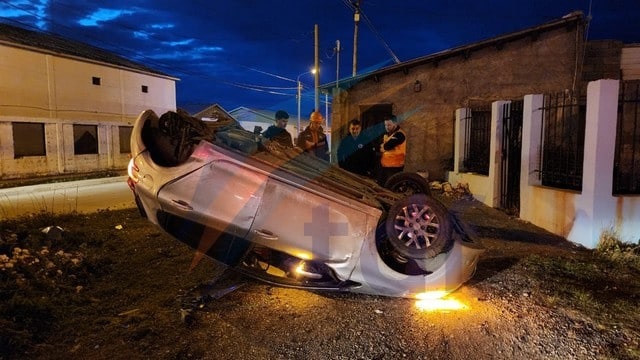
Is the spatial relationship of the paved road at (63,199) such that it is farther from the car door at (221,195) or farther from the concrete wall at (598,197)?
the concrete wall at (598,197)

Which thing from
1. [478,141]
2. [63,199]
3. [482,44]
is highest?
[482,44]

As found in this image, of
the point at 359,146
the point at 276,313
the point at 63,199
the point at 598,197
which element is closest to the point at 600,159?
the point at 598,197

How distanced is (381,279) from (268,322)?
99 cm

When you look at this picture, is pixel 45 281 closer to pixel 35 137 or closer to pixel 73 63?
pixel 35 137

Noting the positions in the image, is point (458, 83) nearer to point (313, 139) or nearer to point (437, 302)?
point (313, 139)

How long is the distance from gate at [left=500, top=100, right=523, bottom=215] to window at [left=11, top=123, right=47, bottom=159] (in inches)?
674

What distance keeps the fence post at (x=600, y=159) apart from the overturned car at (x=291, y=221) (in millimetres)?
2899

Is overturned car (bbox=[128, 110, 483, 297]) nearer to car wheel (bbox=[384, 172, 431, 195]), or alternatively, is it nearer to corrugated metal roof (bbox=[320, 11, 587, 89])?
car wheel (bbox=[384, 172, 431, 195])

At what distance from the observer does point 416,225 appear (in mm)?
3596

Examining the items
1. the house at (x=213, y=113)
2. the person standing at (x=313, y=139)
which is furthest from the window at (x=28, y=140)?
the person standing at (x=313, y=139)

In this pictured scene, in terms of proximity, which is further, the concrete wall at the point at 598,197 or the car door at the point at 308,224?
the concrete wall at the point at 598,197

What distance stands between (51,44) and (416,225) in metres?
20.9

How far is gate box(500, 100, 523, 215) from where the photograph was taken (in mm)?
8125

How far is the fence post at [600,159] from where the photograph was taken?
18.5ft
